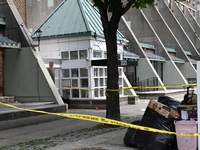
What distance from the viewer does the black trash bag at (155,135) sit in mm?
6965

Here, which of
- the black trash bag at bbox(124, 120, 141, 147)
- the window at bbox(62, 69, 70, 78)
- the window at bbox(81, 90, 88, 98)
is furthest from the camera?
the window at bbox(62, 69, 70, 78)

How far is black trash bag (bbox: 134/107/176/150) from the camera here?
6.96m

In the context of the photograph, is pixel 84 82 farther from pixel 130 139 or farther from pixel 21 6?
pixel 130 139

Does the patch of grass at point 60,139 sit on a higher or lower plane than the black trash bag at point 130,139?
lower

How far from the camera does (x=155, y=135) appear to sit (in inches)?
277

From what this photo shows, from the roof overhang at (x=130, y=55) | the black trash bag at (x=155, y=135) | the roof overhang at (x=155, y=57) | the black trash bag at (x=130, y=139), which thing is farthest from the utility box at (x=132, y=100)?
the black trash bag at (x=155, y=135)

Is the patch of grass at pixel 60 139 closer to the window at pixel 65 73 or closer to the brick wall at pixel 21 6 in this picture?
the window at pixel 65 73

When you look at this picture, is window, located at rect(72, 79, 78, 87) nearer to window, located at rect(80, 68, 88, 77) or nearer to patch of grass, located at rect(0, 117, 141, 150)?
window, located at rect(80, 68, 88, 77)

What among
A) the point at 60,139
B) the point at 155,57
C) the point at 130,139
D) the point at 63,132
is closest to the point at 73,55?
the point at 63,132

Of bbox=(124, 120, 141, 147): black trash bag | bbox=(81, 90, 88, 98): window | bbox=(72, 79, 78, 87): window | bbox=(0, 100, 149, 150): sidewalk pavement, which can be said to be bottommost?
bbox=(0, 100, 149, 150): sidewalk pavement

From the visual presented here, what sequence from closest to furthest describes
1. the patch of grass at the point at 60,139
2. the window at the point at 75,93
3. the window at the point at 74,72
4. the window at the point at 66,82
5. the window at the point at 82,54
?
the patch of grass at the point at 60,139, the window at the point at 82,54, the window at the point at 74,72, the window at the point at 75,93, the window at the point at 66,82

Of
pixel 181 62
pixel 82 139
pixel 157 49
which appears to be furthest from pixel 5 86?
pixel 181 62

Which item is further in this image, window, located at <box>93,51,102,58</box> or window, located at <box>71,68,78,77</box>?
window, located at <box>71,68,78,77</box>

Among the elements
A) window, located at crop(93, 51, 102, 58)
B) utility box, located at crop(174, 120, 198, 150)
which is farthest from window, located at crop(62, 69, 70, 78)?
utility box, located at crop(174, 120, 198, 150)
